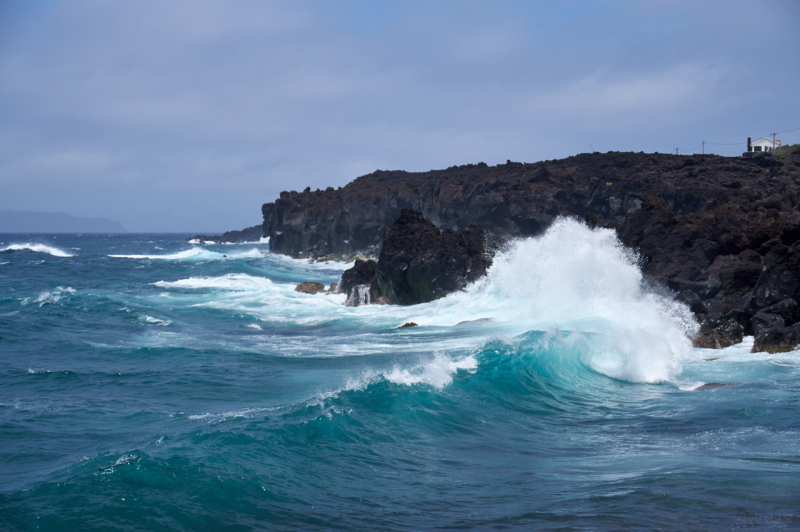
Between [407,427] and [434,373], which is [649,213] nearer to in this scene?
[434,373]

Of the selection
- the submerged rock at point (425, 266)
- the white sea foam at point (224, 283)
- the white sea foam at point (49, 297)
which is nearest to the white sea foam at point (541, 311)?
the submerged rock at point (425, 266)

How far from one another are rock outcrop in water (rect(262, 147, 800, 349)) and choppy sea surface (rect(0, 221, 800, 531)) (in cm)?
116

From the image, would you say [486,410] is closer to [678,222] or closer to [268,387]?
[268,387]

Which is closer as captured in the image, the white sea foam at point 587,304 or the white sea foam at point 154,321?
the white sea foam at point 587,304

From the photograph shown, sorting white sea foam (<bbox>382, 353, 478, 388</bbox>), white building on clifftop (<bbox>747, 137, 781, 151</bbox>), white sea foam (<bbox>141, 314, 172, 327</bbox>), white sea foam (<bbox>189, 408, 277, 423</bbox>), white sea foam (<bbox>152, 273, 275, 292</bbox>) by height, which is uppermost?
white building on clifftop (<bbox>747, 137, 781, 151</bbox>)

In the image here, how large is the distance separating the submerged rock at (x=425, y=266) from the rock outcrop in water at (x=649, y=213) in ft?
18.6

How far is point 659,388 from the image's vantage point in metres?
10.8

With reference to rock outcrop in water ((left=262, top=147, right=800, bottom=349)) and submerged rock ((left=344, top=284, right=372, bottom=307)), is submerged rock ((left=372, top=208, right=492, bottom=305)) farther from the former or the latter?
rock outcrop in water ((left=262, top=147, right=800, bottom=349))

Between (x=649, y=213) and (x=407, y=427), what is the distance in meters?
16.7

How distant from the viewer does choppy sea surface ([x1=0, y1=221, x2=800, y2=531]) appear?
541 centimetres

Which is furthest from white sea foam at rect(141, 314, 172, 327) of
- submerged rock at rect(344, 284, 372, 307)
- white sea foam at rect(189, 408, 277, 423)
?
white sea foam at rect(189, 408, 277, 423)

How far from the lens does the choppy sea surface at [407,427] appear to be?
5.41 m

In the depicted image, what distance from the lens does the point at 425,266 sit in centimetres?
2552

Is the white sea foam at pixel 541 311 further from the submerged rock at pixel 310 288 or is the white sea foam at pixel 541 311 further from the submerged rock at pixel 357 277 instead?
the submerged rock at pixel 310 288
